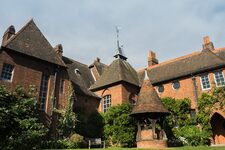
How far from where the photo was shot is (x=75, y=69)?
30.2 meters

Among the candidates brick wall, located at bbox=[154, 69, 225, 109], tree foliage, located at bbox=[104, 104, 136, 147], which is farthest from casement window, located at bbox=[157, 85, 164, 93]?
tree foliage, located at bbox=[104, 104, 136, 147]

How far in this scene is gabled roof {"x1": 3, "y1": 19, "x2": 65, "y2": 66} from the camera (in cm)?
2086

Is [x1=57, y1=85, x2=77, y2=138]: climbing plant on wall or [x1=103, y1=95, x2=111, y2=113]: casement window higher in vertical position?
[x1=103, y1=95, x2=111, y2=113]: casement window

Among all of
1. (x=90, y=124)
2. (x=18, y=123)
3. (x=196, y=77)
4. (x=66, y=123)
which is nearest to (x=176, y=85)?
(x=196, y=77)

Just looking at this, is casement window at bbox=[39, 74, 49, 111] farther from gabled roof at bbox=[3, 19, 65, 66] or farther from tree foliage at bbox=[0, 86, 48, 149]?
tree foliage at bbox=[0, 86, 48, 149]

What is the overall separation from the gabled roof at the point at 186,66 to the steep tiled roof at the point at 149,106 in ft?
26.4

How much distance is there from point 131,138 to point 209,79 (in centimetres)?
1101

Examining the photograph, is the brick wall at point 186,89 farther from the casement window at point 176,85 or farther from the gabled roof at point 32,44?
the gabled roof at point 32,44

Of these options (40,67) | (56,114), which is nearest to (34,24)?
(40,67)

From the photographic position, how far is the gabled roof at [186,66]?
2544 cm

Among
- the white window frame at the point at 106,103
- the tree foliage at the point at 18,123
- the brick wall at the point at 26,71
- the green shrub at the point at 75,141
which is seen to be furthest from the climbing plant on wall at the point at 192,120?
the tree foliage at the point at 18,123

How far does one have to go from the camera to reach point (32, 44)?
22.5 meters

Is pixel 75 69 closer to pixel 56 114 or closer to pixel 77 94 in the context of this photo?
pixel 77 94

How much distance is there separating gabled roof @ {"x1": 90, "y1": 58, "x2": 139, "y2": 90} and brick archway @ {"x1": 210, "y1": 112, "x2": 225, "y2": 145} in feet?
32.8
